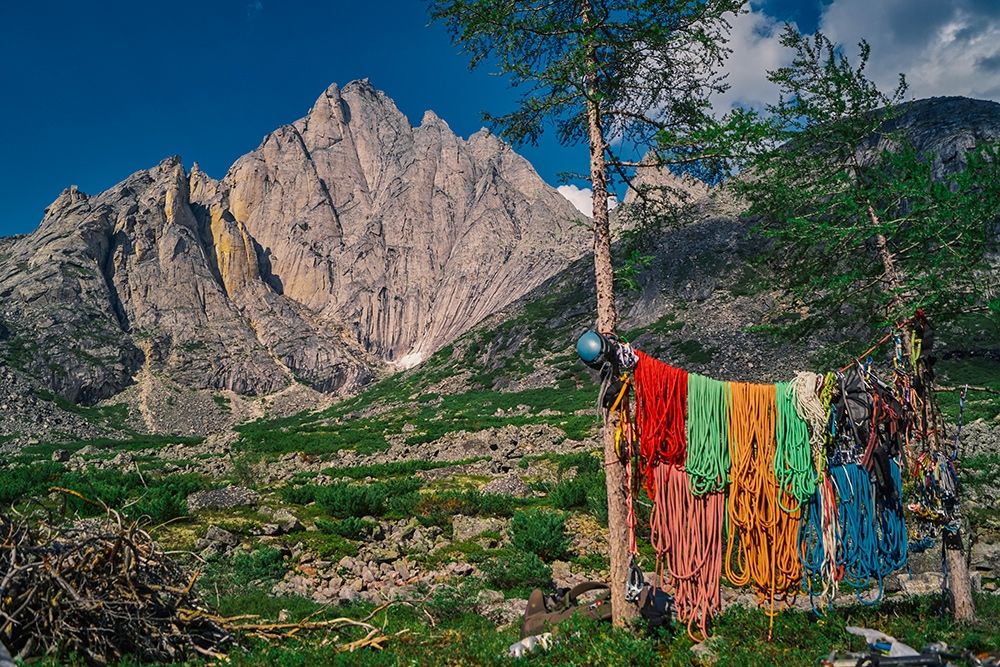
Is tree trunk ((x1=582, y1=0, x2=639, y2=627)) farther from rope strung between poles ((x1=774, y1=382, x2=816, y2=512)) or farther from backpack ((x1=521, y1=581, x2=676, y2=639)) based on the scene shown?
rope strung between poles ((x1=774, y1=382, x2=816, y2=512))

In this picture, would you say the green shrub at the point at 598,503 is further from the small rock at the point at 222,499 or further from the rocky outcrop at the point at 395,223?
the rocky outcrop at the point at 395,223

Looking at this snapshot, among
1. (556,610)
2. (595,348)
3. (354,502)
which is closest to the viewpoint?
(595,348)

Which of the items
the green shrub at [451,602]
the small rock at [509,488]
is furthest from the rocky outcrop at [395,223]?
the green shrub at [451,602]

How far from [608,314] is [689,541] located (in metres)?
2.37

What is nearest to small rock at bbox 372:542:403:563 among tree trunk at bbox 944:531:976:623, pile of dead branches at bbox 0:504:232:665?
pile of dead branches at bbox 0:504:232:665

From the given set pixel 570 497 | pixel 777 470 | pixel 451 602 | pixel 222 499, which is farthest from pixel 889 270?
pixel 222 499

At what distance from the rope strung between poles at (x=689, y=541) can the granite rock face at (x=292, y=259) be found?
106290 mm

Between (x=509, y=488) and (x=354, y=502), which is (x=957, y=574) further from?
(x=509, y=488)

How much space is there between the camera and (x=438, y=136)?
6348 inches

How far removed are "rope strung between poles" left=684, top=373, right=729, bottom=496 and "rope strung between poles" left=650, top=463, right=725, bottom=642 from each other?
4.2 inches

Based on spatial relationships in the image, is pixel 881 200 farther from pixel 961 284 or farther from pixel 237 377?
pixel 237 377

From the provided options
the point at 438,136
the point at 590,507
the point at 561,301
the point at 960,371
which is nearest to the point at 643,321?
the point at 561,301

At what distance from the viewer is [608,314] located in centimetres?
605

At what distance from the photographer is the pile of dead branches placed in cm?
512
